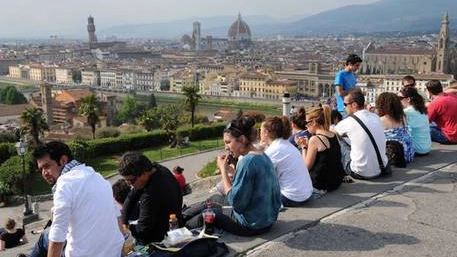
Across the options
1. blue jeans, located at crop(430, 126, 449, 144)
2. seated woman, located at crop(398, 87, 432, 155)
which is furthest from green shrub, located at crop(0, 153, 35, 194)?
seated woman, located at crop(398, 87, 432, 155)

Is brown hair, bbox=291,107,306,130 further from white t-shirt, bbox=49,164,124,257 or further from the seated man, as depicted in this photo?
white t-shirt, bbox=49,164,124,257

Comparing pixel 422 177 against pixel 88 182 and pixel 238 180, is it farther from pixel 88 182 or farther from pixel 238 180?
pixel 88 182

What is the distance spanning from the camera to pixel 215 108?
62.6 m

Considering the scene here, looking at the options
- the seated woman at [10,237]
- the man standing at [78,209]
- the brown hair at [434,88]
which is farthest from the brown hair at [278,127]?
the seated woman at [10,237]

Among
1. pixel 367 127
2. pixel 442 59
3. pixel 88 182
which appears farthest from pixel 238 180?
pixel 442 59

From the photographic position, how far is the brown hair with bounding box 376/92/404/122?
5.71 m

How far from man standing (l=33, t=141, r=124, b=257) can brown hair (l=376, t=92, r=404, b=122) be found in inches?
139

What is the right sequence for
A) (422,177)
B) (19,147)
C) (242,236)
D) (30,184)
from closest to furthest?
(242,236) < (422,177) < (19,147) < (30,184)

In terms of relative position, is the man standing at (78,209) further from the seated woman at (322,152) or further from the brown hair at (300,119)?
the brown hair at (300,119)

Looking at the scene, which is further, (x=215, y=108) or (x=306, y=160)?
(x=215, y=108)

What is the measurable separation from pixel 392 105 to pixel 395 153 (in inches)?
20.6

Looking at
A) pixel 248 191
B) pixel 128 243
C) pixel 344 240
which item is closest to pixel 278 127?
pixel 248 191

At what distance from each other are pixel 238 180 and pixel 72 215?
118 cm

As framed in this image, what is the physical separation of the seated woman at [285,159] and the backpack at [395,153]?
5.64ft
